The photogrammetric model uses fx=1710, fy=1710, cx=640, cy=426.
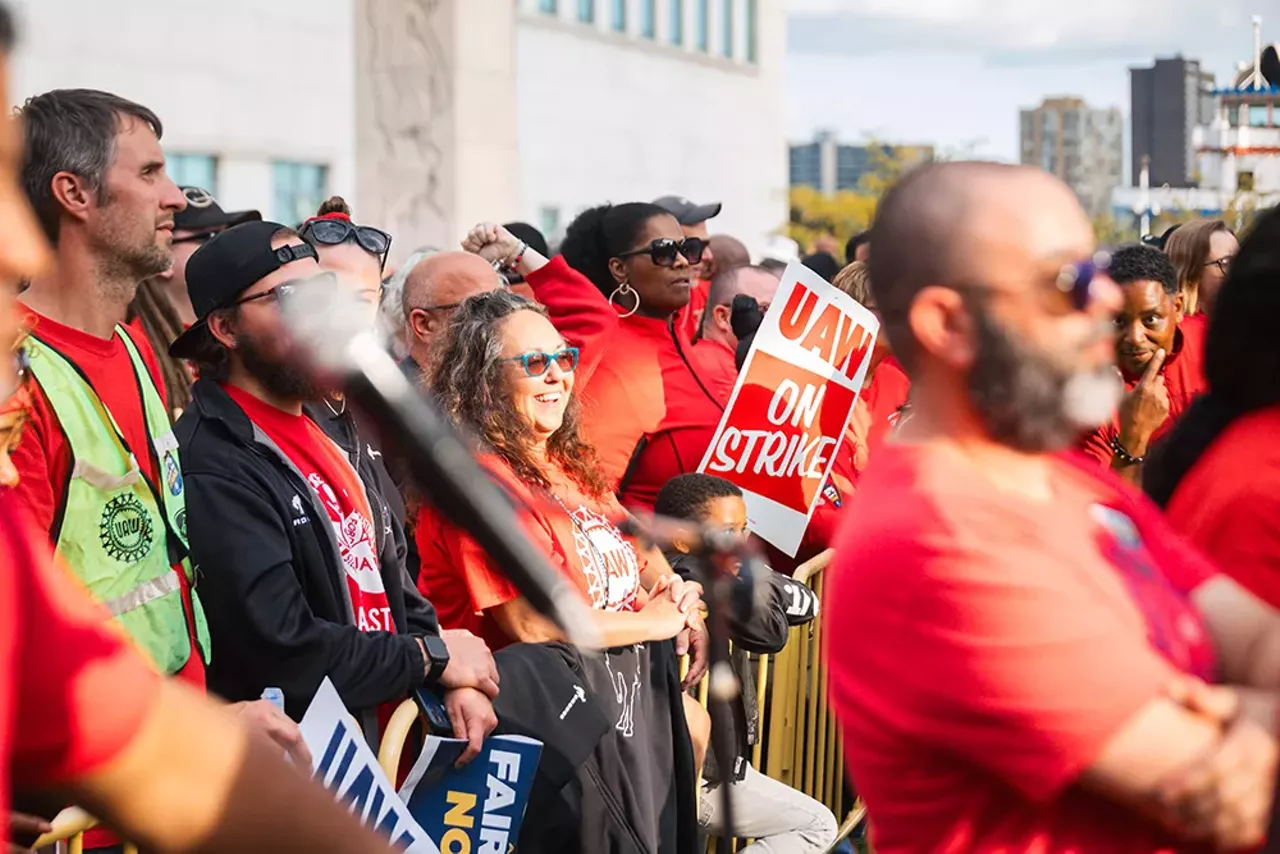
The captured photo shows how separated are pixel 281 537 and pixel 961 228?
7.42ft

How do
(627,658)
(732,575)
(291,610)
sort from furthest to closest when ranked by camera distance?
(627,658), (291,610), (732,575)

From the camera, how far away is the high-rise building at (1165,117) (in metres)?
42.6

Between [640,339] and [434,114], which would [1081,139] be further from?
[640,339]

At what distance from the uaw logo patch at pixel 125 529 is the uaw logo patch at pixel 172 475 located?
13 centimetres

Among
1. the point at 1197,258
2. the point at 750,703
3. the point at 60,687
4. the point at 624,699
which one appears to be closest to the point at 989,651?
the point at 60,687

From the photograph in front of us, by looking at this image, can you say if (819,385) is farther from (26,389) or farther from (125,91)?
(125,91)

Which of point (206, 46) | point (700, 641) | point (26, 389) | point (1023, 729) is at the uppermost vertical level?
point (206, 46)

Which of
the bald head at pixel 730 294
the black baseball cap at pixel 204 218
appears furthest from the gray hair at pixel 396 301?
the bald head at pixel 730 294

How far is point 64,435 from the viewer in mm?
3533

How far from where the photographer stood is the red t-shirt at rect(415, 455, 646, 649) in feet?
14.0

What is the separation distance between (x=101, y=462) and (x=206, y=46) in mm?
28557

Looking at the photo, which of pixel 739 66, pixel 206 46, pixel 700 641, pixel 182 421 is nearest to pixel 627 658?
pixel 700 641

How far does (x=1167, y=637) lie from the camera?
6.64ft

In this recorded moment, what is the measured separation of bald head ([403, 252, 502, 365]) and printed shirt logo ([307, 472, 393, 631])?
1.63 metres
